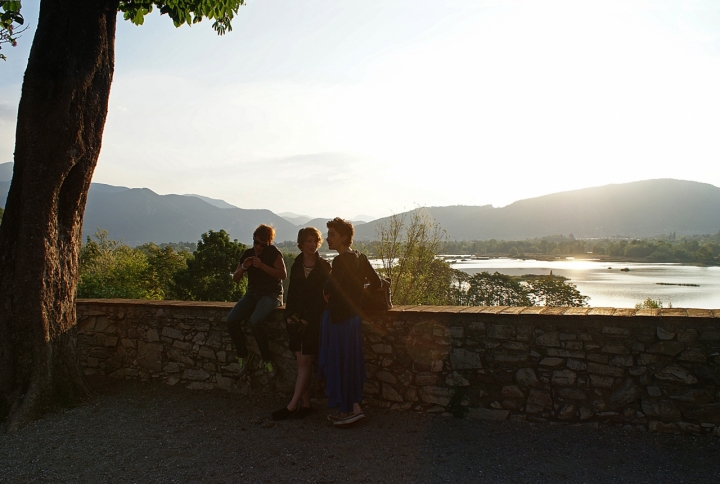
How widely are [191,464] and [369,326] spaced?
1.78 meters

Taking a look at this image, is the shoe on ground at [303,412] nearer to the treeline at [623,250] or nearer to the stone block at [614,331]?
the stone block at [614,331]

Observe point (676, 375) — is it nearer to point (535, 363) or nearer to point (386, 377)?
point (535, 363)

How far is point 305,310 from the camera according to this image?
13.8ft

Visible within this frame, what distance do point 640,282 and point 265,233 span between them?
2512 inches

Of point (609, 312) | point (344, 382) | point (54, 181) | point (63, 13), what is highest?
point (63, 13)

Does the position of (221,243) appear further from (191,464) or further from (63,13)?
(191,464)

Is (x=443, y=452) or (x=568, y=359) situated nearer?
(x=443, y=452)

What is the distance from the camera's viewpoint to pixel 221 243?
20.7 metres

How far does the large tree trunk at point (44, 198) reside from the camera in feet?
14.6

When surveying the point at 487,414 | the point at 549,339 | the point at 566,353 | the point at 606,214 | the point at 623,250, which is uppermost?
the point at 606,214

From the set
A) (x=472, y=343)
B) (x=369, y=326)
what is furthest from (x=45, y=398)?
(x=472, y=343)

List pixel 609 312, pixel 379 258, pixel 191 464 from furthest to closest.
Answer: pixel 379 258
pixel 609 312
pixel 191 464

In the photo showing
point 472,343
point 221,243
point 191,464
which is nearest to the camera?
point 191,464

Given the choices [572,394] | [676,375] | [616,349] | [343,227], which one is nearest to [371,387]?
[343,227]
